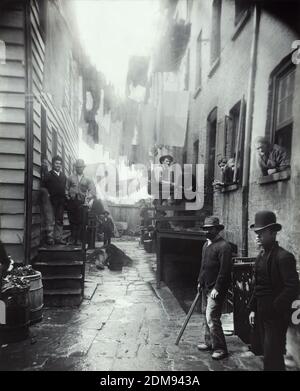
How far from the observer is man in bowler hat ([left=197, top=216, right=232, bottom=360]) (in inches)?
184

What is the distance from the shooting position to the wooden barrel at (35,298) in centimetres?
584

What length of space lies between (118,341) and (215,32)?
8.70 meters

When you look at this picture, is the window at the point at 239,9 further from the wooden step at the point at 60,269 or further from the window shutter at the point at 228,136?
the wooden step at the point at 60,269

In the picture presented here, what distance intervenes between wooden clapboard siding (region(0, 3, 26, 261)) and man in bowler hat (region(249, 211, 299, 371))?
4.55 meters

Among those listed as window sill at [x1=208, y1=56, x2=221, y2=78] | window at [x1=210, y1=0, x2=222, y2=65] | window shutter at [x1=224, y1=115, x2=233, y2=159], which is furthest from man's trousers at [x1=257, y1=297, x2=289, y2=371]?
window at [x1=210, y1=0, x2=222, y2=65]

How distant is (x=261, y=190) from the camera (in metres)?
5.87

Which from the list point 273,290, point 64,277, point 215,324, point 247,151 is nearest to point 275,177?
point 247,151

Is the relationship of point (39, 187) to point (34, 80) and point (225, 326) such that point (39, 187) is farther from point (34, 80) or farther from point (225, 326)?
point (225, 326)

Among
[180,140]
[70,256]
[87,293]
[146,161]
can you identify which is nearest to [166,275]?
[87,293]

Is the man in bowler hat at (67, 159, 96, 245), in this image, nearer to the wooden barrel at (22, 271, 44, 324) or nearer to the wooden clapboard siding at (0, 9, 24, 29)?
the wooden barrel at (22, 271, 44, 324)

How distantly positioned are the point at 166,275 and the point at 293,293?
21.8 feet

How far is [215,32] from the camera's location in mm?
10125

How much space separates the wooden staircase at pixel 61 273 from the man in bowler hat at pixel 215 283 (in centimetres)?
314

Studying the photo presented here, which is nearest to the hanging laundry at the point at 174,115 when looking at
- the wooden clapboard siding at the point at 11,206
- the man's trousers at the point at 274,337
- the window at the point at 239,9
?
the window at the point at 239,9
